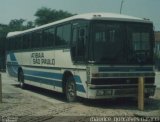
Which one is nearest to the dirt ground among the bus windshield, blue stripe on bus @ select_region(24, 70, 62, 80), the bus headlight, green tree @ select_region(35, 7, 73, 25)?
the bus headlight

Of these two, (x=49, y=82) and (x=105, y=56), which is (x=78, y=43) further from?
(x=49, y=82)

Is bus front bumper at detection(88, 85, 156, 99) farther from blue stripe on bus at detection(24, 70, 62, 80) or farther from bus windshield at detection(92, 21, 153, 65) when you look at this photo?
blue stripe on bus at detection(24, 70, 62, 80)

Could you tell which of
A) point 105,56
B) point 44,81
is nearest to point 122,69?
point 105,56

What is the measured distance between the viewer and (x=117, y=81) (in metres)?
16.0

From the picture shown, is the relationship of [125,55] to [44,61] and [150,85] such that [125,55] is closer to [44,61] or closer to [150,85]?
[150,85]

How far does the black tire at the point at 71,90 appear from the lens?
17250 millimetres

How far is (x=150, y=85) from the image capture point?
655 inches

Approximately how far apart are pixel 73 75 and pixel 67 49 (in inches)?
44.5

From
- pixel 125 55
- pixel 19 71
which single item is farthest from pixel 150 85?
pixel 19 71

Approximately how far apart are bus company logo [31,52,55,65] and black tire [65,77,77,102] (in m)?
2.00

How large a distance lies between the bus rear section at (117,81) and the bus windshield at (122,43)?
0.26 meters

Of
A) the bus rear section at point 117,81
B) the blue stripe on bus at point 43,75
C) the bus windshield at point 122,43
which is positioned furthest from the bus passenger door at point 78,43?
the bus rear section at point 117,81

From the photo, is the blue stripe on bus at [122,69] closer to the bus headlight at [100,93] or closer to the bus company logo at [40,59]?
the bus headlight at [100,93]

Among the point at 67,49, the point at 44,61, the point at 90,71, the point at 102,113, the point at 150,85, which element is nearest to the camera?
the point at 102,113
